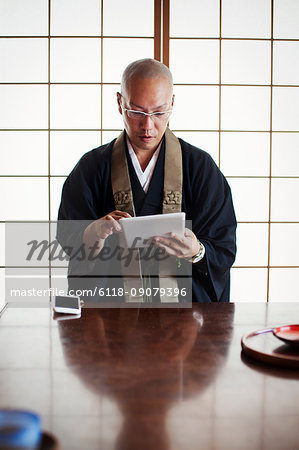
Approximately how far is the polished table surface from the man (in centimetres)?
56

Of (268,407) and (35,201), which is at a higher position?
(35,201)

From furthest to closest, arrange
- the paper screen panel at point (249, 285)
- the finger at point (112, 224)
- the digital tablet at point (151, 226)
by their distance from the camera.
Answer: the paper screen panel at point (249, 285)
the finger at point (112, 224)
the digital tablet at point (151, 226)

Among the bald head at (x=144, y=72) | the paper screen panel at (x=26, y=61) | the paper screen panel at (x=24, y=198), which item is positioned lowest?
the paper screen panel at (x=24, y=198)

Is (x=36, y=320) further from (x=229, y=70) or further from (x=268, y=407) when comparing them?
(x=229, y=70)

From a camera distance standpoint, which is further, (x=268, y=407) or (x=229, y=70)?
(x=229, y=70)

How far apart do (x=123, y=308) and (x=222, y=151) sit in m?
2.44

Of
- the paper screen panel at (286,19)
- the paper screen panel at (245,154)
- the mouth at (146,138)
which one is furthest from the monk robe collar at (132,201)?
the paper screen panel at (286,19)

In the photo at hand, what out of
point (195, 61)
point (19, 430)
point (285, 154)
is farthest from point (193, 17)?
point (19, 430)

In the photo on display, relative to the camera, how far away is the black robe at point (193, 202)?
7.11 feet

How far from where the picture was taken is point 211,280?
7.02 feet

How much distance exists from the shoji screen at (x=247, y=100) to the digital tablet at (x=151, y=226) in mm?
2067

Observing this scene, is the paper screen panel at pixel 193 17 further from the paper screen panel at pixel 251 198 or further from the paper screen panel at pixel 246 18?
the paper screen panel at pixel 251 198

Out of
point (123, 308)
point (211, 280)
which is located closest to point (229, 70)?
point (211, 280)

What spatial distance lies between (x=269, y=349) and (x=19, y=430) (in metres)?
0.78
